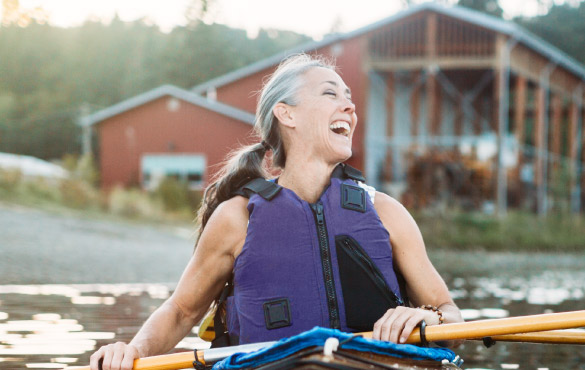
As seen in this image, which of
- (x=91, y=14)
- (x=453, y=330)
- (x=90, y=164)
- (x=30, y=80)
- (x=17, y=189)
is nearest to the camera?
(x=453, y=330)

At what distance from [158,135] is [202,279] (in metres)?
26.6

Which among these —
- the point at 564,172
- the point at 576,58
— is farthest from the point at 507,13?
the point at 564,172

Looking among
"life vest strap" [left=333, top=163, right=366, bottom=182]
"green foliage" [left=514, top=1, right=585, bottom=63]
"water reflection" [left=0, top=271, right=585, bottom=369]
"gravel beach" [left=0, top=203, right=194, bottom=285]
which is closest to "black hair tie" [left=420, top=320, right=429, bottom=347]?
"life vest strap" [left=333, top=163, right=366, bottom=182]

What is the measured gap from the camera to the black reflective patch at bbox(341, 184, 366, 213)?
290 cm

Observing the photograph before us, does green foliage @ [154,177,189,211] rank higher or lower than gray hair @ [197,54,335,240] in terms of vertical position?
higher

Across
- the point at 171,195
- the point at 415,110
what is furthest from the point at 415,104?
the point at 171,195

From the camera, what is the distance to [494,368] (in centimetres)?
452

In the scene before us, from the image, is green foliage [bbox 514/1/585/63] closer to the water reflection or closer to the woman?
the water reflection

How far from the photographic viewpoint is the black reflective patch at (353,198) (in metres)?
2.90

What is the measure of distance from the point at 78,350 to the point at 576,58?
4493 cm

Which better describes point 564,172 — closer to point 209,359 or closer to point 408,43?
point 408,43

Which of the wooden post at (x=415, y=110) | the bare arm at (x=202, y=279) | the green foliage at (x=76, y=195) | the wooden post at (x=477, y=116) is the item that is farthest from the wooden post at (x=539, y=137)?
the bare arm at (x=202, y=279)

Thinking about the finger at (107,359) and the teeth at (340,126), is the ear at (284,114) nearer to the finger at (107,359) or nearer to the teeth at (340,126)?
the teeth at (340,126)

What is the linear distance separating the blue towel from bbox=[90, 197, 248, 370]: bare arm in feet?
1.65
